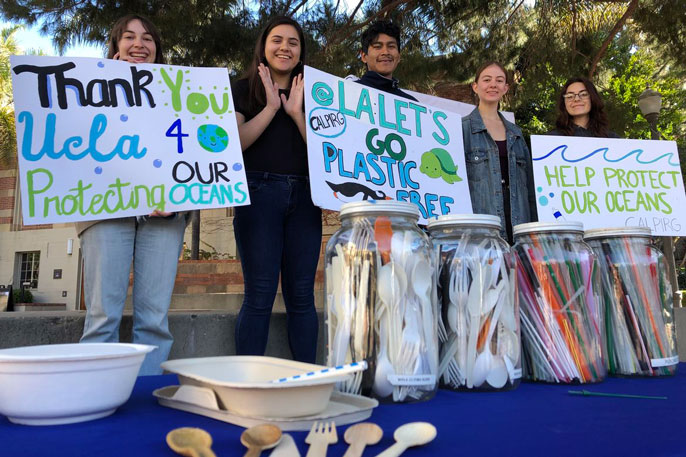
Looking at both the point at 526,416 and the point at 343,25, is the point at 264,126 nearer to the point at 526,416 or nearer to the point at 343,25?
the point at 526,416

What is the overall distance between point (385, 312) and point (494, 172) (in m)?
1.83

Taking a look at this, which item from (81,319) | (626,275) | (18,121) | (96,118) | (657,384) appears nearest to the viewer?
(657,384)

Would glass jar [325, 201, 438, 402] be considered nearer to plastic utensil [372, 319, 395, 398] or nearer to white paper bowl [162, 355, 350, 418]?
plastic utensil [372, 319, 395, 398]

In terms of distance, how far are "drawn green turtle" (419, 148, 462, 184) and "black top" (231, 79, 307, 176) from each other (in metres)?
0.49

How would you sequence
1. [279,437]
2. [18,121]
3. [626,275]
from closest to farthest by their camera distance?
1. [279,437]
2. [626,275]
3. [18,121]

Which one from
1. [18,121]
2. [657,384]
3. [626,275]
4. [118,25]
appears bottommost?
[657,384]

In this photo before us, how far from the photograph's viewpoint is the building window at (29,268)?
17277mm

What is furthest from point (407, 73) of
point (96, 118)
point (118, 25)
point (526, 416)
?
point (526, 416)

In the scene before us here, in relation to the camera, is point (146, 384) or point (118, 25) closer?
point (146, 384)

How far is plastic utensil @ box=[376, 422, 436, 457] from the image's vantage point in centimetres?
53

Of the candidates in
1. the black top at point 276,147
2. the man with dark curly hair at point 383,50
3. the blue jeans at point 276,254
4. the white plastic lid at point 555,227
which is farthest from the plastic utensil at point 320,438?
the man with dark curly hair at point 383,50

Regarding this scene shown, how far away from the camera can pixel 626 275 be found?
1037 millimetres

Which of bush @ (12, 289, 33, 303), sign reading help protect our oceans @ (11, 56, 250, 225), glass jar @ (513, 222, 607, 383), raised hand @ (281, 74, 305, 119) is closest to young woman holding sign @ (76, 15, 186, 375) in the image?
sign reading help protect our oceans @ (11, 56, 250, 225)

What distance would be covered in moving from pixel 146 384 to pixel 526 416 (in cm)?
57
